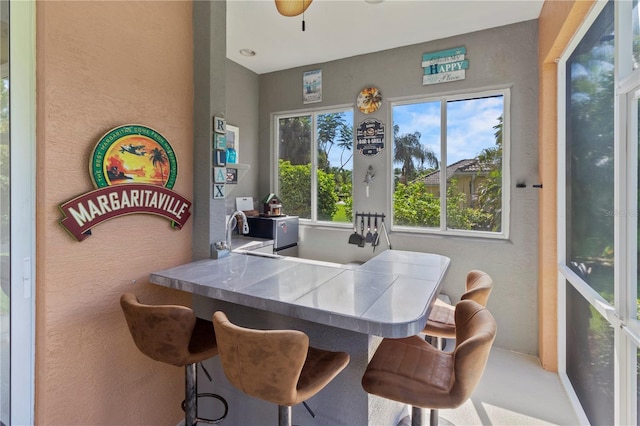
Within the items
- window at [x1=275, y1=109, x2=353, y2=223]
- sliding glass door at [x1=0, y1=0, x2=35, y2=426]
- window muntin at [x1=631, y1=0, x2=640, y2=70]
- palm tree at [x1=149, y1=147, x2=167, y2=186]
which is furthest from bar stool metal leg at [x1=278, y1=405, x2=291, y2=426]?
window at [x1=275, y1=109, x2=353, y2=223]

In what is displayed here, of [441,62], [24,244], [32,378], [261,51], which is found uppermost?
[261,51]

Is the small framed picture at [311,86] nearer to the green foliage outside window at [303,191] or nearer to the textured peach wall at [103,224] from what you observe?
the green foliage outside window at [303,191]

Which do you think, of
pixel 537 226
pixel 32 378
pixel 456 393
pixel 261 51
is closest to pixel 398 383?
pixel 456 393

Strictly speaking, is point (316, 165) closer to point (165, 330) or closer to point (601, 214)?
point (601, 214)

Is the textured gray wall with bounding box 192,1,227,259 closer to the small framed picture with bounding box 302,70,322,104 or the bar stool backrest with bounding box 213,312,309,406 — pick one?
the bar stool backrest with bounding box 213,312,309,406

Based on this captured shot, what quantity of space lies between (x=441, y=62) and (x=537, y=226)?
1.76 meters

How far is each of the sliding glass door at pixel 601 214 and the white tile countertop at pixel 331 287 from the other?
31.7 inches

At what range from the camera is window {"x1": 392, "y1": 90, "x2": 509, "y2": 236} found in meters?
2.97

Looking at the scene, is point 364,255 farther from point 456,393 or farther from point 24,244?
point 24,244

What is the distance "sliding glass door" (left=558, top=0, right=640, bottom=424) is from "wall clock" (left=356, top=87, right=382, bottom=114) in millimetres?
1555

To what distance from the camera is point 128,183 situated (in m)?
1.56

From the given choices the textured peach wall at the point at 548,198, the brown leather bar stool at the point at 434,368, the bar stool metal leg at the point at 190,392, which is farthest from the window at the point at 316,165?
the bar stool metal leg at the point at 190,392

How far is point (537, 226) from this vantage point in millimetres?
2777

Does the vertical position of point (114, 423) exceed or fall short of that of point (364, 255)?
it falls short
